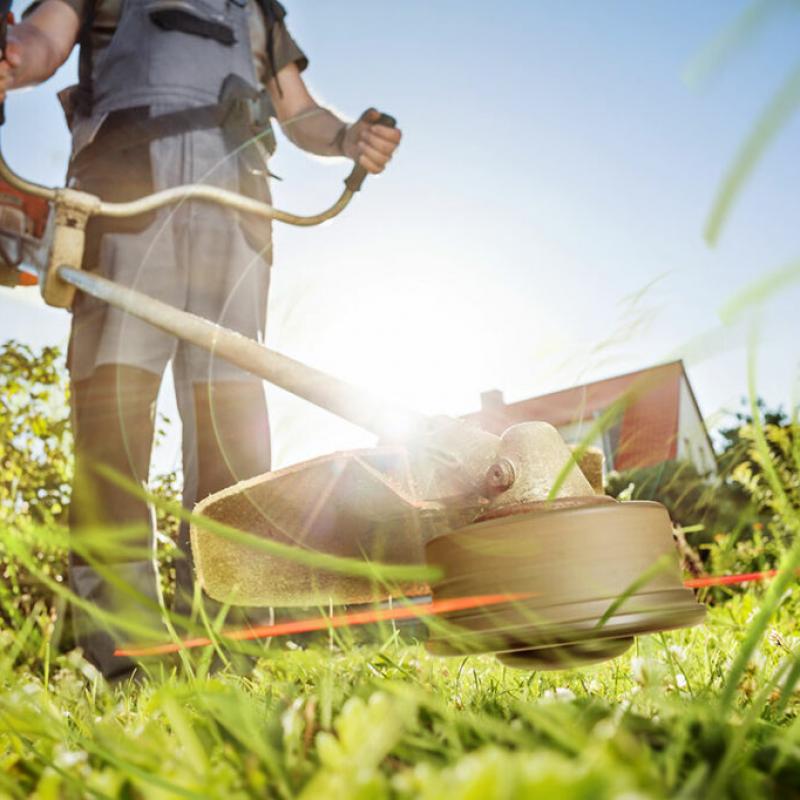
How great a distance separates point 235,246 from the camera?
3.09 meters

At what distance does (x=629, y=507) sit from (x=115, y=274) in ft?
7.17

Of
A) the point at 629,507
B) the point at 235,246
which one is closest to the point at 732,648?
the point at 629,507

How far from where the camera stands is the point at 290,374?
189cm

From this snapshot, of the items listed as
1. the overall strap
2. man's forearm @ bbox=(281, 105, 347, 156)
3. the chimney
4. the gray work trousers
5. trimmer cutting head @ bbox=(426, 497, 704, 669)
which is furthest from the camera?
the chimney

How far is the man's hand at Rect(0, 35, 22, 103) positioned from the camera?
8.52 ft

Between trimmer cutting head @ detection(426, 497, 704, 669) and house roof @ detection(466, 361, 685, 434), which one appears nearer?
trimmer cutting head @ detection(426, 497, 704, 669)

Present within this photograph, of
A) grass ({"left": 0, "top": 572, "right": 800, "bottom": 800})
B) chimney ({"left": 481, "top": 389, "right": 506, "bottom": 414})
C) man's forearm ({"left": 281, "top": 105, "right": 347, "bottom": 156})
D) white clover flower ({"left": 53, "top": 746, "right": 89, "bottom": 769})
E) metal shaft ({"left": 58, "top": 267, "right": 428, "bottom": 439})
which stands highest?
man's forearm ({"left": 281, "top": 105, "right": 347, "bottom": 156})

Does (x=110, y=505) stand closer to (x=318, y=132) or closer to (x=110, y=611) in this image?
(x=110, y=611)

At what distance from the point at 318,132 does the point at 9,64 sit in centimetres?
125

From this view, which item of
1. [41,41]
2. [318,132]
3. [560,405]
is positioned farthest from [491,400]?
[41,41]

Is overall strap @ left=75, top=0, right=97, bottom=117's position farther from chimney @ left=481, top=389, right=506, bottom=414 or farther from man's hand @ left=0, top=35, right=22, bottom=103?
chimney @ left=481, top=389, right=506, bottom=414

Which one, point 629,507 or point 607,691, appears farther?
point 607,691

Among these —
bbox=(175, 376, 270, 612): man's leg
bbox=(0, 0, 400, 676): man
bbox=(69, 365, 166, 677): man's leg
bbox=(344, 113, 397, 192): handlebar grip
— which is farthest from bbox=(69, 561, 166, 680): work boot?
bbox=(344, 113, 397, 192): handlebar grip

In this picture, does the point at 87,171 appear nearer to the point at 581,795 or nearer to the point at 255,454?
the point at 255,454
